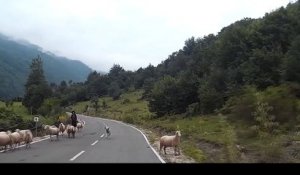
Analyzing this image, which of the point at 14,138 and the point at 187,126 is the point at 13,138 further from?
the point at 187,126

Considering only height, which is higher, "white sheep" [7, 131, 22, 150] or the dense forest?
the dense forest

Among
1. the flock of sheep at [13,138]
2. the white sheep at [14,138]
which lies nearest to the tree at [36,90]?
the flock of sheep at [13,138]

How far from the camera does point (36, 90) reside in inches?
2936

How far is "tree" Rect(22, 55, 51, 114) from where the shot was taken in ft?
243

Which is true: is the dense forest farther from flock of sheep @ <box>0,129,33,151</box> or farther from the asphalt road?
flock of sheep @ <box>0,129,33,151</box>

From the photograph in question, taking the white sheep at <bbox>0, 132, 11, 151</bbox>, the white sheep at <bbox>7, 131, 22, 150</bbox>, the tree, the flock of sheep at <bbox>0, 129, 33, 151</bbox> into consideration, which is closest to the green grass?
the flock of sheep at <bbox>0, 129, 33, 151</bbox>

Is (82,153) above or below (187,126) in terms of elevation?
above

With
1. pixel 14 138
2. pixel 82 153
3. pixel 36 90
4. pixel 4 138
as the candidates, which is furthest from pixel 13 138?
pixel 36 90

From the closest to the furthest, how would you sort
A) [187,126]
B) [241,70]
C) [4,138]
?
[4,138] < [187,126] < [241,70]

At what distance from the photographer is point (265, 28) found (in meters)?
70.6

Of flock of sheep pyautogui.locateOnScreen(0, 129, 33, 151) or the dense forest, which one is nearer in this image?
flock of sheep pyautogui.locateOnScreen(0, 129, 33, 151)

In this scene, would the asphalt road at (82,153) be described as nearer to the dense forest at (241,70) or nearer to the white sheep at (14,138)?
the white sheep at (14,138)

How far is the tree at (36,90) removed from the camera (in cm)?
7394

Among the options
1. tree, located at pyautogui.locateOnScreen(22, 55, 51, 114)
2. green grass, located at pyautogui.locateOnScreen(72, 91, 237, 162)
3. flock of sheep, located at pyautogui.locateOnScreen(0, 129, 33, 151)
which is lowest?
green grass, located at pyautogui.locateOnScreen(72, 91, 237, 162)
